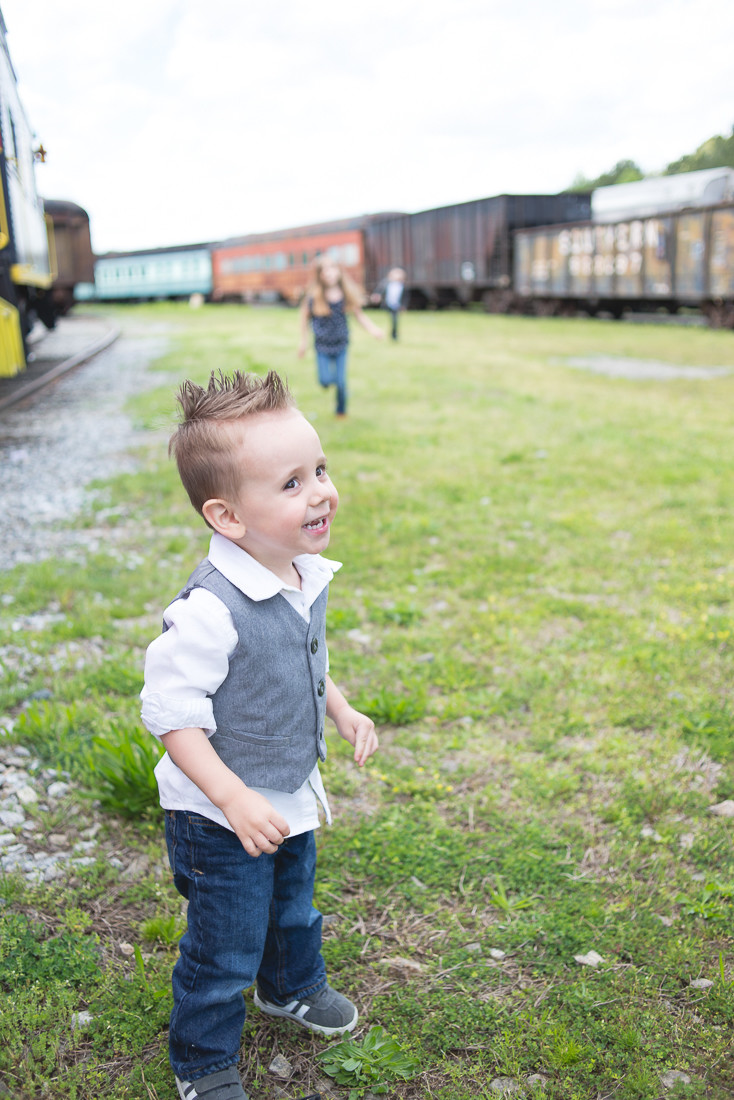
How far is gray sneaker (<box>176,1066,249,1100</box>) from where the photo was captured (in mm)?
1891

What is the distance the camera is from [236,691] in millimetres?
1798

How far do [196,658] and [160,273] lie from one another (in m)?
45.5

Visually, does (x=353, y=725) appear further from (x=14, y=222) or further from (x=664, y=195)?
(x=664, y=195)

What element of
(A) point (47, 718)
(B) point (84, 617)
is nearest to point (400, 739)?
(A) point (47, 718)

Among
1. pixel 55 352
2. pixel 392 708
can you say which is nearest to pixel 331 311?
pixel 392 708

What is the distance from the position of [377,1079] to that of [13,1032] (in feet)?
2.79

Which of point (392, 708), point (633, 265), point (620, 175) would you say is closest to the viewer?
point (392, 708)

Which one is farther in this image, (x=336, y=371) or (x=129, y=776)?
(x=336, y=371)

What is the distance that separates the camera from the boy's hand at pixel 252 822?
1.68m

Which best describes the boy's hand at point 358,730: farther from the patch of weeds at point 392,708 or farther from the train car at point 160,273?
the train car at point 160,273

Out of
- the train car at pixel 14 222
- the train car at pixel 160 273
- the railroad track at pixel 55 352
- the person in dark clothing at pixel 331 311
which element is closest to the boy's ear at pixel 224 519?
the train car at pixel 14 222

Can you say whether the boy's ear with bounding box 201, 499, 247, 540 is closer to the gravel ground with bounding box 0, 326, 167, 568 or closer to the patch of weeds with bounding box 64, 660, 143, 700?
the patch of weeds with bounding box 64, 660, 143, 700

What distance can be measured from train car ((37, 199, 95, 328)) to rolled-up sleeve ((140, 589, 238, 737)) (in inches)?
1078

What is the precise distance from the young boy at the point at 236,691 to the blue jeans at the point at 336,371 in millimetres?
7687
